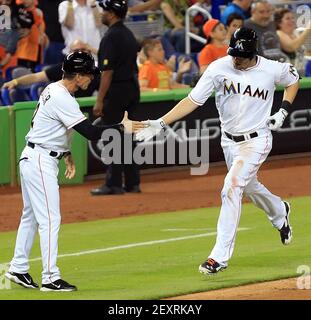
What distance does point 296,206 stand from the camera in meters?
15.0

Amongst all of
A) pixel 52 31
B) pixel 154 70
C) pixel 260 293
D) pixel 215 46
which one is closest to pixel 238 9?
pixel 215 46

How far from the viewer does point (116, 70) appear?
612 inches

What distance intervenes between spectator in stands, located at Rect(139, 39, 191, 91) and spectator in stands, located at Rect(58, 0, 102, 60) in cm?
95

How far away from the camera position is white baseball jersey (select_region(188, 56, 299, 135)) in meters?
10.6

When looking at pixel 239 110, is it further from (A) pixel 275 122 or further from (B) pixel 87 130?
(B) pixel 87 130

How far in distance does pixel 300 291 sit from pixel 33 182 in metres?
2.26

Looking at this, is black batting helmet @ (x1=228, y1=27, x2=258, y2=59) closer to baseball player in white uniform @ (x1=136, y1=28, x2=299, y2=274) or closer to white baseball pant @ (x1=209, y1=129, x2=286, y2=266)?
baseball player in white uniform @ (x1=136, y1=28, x2=299, y2=274)

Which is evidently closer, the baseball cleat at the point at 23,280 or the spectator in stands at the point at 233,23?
the baseball cleat at the point at 23,280

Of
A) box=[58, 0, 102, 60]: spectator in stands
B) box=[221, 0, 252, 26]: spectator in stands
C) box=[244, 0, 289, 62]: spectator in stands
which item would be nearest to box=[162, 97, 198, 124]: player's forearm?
box=[58, 0, 102, 60]: spectator in stands

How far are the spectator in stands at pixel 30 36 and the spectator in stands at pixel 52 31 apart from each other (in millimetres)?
239

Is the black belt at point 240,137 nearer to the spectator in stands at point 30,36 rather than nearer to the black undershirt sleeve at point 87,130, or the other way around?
the black undershirt sleeve at point 87,130

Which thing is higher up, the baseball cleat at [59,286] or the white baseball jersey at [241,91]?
the white baseball jersey at [241,91]

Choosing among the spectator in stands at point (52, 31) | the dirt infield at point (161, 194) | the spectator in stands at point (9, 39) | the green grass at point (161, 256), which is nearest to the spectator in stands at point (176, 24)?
the spectator in stands at point (52, 31)

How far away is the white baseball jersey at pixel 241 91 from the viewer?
1062 cm
